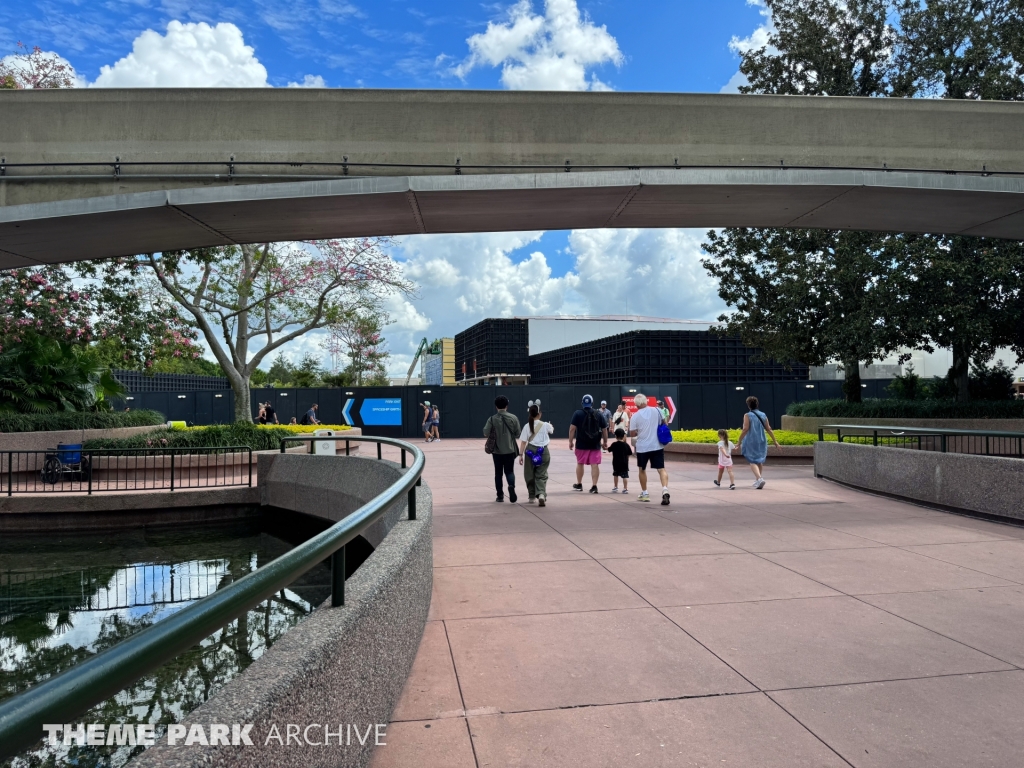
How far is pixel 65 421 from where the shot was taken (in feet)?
63.1

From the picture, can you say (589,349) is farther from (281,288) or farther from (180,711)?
(180,711)

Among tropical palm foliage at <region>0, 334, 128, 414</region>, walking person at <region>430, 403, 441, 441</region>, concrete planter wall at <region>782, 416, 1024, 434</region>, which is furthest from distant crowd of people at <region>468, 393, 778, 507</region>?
walking person at <region>430, 403, 441, 441</region>

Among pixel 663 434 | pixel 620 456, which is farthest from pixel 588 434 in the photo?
pixel 663 434

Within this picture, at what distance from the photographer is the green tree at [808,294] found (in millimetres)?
20891

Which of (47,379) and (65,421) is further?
(47,379)

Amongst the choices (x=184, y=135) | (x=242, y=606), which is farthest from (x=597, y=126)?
(x=242, y=606)

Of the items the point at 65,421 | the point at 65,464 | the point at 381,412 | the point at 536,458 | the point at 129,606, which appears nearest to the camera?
the point at 129,606

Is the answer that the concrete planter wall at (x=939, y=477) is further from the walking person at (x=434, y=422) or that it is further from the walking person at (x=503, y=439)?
the walking person at (x=434, y=422)

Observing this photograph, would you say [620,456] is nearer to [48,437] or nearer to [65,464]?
[65,464]

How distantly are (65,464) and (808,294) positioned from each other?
20165 mm

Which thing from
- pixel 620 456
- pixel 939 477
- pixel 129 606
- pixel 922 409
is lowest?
pixel 129 606

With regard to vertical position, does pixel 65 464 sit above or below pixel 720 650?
above

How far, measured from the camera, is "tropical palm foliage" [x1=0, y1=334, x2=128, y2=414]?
763 inches

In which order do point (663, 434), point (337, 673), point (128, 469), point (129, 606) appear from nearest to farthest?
1. point (337, 673)
2. point (129, 606)
3. point (663, 434)
4. point (128, 469)
